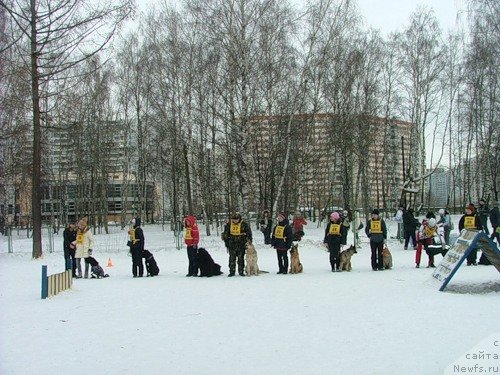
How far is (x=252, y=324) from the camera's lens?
7660 millimetres

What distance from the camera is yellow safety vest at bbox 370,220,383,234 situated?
14.2 m

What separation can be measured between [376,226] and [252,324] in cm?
750

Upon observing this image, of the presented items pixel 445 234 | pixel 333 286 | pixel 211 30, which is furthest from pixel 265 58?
pixel 333 286

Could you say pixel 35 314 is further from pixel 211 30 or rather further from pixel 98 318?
pixel 211 30

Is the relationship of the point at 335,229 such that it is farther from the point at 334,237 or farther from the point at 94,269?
the point at 94,269

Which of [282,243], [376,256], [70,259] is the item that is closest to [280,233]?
[282,243]

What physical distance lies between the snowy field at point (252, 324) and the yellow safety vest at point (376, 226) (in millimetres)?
1278

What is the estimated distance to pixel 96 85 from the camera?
3475cm

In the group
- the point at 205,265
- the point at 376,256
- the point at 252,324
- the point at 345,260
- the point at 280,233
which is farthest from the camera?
the point at 376,256

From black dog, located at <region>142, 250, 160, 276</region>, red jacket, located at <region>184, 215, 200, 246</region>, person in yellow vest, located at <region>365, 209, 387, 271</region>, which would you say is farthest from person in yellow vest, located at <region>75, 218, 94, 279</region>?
person in yellow vest, located at <region>365, 209, 387, 271</region>

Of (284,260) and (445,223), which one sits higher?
(445,223)

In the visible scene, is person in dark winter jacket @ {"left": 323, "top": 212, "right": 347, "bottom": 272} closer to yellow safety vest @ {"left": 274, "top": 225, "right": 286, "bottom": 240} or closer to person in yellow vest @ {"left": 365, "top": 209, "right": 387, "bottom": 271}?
person in yellow vest @ {"left": 365, "top": 209, "right": 387, "bottom": 271}

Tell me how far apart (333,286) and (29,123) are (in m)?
17.9

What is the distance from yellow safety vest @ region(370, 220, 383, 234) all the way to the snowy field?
1278mm
